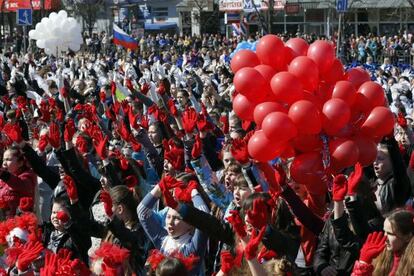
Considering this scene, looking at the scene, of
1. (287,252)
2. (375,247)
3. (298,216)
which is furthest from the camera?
(298,216)

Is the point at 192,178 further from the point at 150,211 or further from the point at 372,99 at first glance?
the point at 372,99

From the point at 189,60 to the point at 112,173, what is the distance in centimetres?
1550

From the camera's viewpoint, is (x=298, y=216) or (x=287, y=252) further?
(x=298, y=216)

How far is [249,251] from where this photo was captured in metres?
3.92

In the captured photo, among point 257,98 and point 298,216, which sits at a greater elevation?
point 257,98

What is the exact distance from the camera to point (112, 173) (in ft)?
20.8

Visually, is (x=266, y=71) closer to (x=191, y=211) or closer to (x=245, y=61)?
(x=245, y=61)

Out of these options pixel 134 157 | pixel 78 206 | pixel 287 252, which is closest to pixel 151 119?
pixel 134 157

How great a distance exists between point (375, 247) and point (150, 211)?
1.73 m

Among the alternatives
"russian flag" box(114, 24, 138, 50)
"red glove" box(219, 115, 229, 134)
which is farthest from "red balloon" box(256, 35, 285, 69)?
"russian flag" box(114, 24, 138, 50)

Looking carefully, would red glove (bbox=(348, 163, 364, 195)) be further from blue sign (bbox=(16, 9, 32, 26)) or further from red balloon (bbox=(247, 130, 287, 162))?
blue sign (bbox=(16, 9, 32, 26))

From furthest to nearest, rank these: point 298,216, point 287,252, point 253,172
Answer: point 253,172 < point 298,216 < point 287,252

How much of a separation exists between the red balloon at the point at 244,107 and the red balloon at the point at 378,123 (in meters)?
0.86

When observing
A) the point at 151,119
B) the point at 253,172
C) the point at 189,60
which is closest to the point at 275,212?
the point at 253,172
